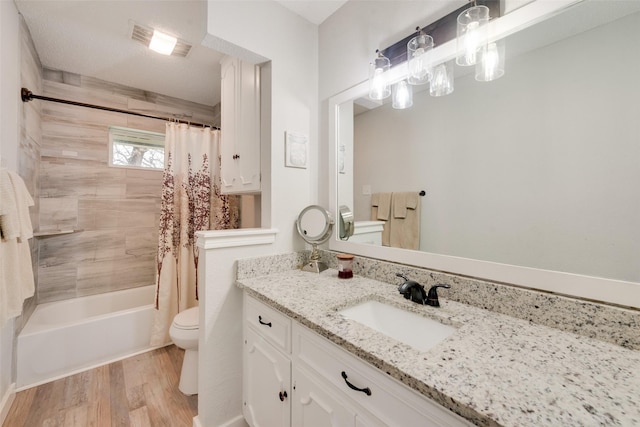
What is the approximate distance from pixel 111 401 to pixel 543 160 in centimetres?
264

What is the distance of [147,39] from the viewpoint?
1.88 m

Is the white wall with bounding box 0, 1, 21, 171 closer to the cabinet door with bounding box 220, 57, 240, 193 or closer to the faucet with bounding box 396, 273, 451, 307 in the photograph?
the cabinet door with bounding box 220, 57, 240, 193

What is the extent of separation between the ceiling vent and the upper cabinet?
28 cm

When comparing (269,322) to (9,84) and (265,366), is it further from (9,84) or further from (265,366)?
(9,84)

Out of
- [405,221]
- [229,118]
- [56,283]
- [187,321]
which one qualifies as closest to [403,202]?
[405,221]

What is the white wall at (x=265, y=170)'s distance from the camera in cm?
132

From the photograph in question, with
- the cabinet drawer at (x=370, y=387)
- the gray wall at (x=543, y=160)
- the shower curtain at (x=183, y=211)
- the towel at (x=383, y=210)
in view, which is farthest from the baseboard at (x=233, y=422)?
the gray wall at (x=543, y=160)

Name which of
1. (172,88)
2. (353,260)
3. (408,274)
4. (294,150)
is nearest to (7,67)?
(172,88)

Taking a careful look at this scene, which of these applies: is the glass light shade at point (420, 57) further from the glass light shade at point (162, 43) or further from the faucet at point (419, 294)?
the glass light shade at point (162, 43)

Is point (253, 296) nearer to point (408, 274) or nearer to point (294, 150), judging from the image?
point (408, 274)

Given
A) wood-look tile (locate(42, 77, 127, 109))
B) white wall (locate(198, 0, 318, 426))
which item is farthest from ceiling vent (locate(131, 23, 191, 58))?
wood-look tile (locate(42, 77, 127, 109))

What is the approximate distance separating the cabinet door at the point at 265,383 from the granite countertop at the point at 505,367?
0.89ft

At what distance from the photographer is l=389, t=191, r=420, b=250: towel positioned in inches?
48.1

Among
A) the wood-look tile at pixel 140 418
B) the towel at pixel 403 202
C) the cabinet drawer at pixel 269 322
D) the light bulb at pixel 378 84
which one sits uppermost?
the light bulb at pixel 378 84
